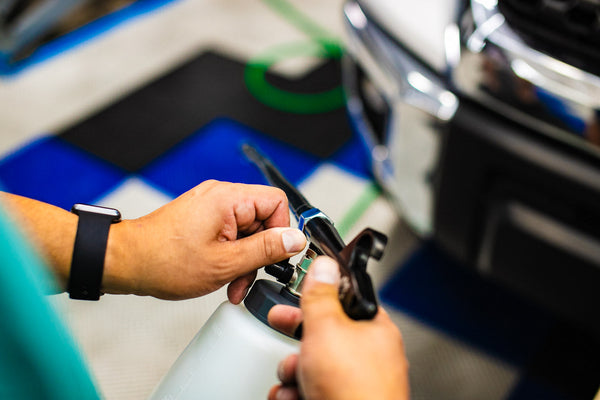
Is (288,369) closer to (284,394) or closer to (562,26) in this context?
(284,394)

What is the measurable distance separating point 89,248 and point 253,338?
0.18 m

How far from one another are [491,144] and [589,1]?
0.89ft

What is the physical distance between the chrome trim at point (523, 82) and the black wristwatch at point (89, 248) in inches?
28.5

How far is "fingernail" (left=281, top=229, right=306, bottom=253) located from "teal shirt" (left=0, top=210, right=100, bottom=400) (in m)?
0.20

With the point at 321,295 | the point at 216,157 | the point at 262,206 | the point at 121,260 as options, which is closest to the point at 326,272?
the point at 321,295

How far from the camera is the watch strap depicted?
0.50 meters

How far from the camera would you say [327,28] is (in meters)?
2.58

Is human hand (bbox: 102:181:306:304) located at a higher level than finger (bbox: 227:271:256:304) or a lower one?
higher

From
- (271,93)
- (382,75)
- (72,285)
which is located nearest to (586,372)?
(382,75)

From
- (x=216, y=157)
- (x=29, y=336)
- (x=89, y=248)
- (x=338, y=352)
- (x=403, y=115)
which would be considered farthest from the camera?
(x=403, y=115)

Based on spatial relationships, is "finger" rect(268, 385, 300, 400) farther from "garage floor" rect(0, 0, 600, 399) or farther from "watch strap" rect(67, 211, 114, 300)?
"watch strap" rect(67, 211, 114, 300)

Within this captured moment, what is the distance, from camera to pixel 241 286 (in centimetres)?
52

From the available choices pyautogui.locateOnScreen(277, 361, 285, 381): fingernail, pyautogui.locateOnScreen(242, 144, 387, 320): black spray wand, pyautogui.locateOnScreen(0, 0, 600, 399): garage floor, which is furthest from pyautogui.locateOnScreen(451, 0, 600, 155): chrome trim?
pyautogui.locateOnScreen(277, 361, 285, 381): fingernail

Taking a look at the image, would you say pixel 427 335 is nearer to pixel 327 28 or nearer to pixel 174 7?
pixel 327 28
